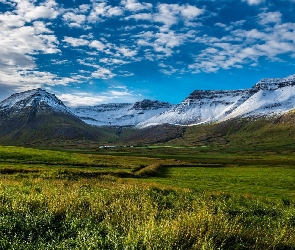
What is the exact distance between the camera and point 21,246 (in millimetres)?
14273

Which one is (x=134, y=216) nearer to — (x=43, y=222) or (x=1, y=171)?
(x=43, y=222)

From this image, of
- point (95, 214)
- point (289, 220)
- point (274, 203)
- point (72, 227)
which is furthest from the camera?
point (274, 203)

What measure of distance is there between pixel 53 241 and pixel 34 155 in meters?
71.4

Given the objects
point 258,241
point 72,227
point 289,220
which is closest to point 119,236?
point 72,227

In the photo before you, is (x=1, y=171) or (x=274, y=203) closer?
(x=274, y=203)

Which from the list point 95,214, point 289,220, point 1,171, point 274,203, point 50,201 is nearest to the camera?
point 95,214

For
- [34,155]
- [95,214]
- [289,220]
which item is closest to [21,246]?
[95,214]

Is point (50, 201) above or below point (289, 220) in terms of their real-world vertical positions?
above

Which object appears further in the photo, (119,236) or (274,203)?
(274,203)

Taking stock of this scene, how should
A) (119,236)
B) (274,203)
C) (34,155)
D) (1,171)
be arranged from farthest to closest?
(34,155) < (1,171) < (274,203) < (119,236)

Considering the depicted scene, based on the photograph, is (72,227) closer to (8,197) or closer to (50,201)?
(50,201)

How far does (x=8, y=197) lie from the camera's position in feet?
72.7

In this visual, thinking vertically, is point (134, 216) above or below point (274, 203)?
above

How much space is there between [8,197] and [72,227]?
7444 mm
